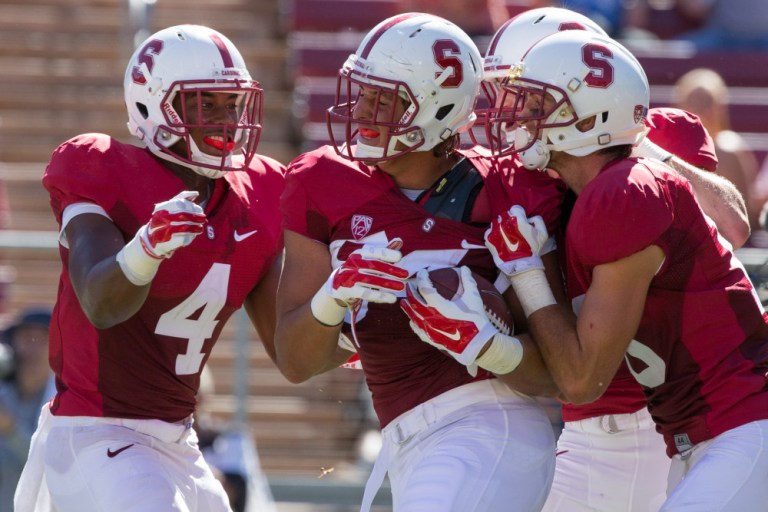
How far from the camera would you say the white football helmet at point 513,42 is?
3.76m

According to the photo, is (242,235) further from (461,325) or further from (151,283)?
(461,325)

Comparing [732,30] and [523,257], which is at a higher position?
A: [523,257]

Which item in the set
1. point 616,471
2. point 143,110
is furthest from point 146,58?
point 616,471

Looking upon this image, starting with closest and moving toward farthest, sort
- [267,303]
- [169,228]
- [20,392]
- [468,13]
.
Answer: [169,228], [267,303], [20,392], [468,13]

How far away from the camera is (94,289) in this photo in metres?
3.42

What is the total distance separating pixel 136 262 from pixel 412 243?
2.39 feet

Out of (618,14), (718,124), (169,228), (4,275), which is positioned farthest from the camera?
(618,14)

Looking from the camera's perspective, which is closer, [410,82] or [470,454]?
[470,454]

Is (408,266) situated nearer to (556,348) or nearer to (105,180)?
(556,348)

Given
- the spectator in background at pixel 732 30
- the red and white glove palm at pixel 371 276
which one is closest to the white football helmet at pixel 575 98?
the red and white glove palm at pixel 371 276

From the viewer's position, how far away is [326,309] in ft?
10.8

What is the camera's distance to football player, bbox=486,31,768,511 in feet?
10.5

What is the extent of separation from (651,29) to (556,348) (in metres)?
6.05

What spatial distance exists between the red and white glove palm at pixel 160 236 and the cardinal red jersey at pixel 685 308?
3.21 ft
